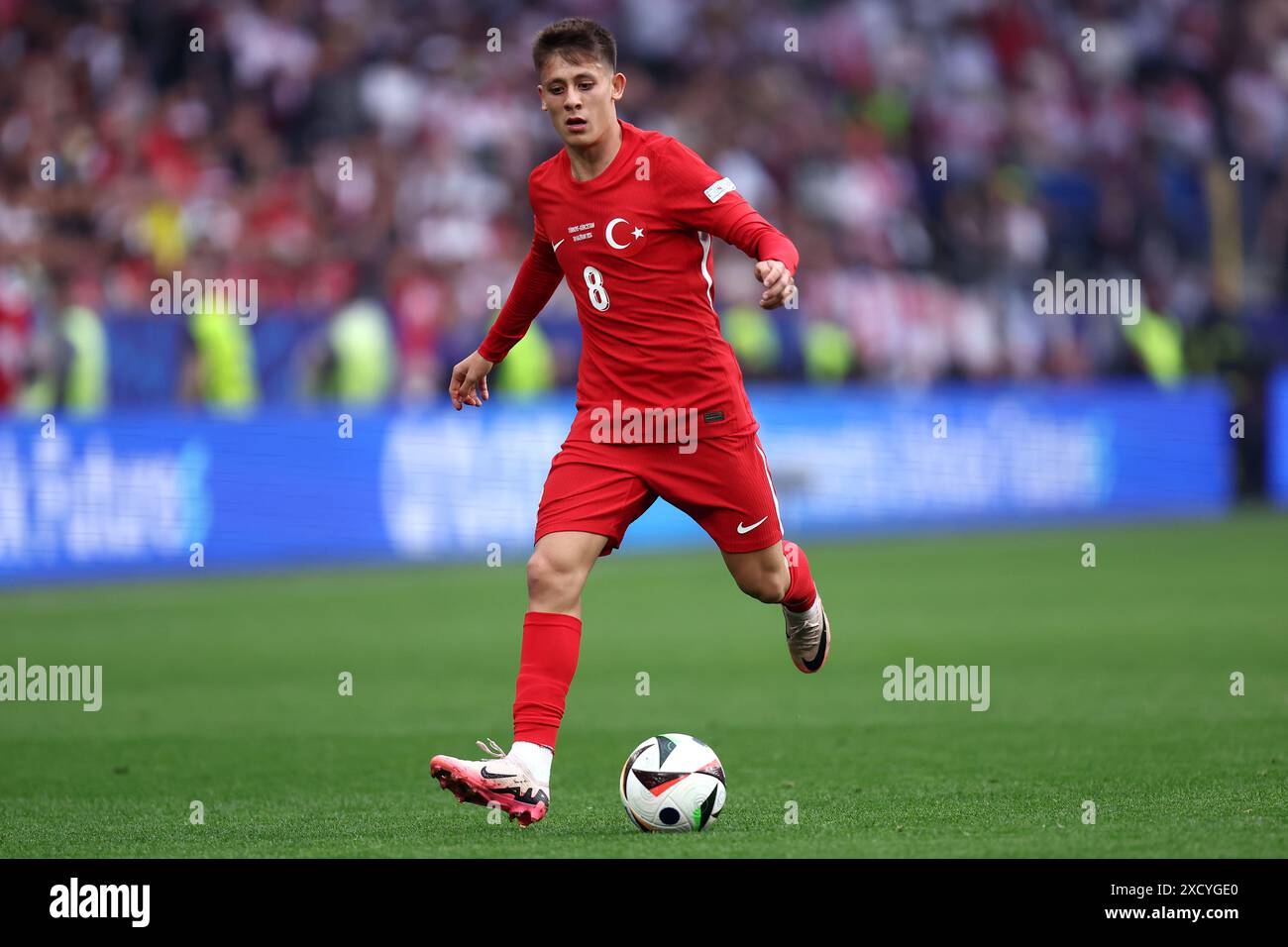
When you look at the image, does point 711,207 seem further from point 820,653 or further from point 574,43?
point 820,653

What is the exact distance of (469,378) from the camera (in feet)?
22.6

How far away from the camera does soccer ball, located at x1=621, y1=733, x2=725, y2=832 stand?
232 inches

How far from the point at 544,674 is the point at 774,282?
141 cm

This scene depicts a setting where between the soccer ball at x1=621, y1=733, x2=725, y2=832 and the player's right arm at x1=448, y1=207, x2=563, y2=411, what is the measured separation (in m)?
1.49

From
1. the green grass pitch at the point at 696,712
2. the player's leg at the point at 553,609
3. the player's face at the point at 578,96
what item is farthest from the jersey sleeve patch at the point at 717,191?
the green grass pitch at the point at 696,712

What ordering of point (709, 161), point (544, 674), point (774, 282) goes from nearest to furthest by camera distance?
point (774, 282) → point (544, 674) → point (709, 161)

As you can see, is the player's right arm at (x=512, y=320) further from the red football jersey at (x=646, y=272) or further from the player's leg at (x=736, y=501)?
the player's leg at (x=736, y=501)

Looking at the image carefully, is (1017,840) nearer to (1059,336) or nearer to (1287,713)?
(1287,713)

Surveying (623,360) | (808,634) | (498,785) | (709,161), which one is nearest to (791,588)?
(808,634)

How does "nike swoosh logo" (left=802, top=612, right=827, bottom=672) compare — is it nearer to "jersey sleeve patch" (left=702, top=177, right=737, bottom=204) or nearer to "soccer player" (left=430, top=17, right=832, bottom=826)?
"soccer player" (left=430, top=17, right=832, bottom=826)

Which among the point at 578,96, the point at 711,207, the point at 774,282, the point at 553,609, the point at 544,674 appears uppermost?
the point at 578,96

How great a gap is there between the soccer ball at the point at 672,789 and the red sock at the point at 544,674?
29cm
